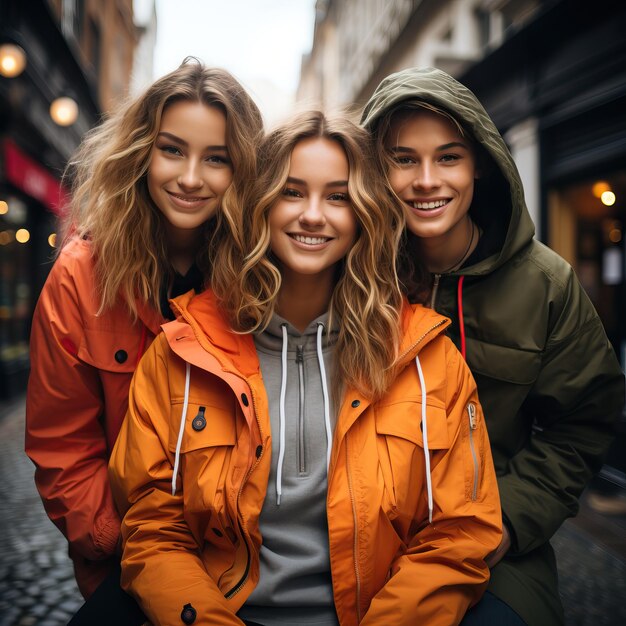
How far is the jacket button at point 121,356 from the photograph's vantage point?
256 cm

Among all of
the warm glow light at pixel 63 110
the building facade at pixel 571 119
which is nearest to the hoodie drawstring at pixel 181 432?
the building facade at pixel 571 119

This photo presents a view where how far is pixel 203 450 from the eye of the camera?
2.14 metres

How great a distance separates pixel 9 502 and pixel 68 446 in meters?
3.33

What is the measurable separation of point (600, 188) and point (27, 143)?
8818 mm

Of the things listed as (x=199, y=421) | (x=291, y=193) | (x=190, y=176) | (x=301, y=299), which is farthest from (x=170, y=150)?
(x=199, y=421)

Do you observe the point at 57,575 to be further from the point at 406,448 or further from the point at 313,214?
the point at 313,214

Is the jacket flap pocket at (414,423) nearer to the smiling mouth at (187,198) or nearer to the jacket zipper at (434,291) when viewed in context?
the jacket zipper at (434,291)

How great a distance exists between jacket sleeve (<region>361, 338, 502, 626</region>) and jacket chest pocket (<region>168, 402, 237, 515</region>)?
0.64m

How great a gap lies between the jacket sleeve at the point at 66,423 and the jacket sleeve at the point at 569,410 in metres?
1.67

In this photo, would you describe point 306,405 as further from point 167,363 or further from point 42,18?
point 42,18

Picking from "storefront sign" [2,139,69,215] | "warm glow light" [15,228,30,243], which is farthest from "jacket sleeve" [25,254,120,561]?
"warm glow light" [15,228,30,243]

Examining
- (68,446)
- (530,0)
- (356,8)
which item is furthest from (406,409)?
(356,8)

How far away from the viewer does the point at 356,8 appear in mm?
24406

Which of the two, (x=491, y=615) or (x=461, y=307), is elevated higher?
(x=461, y=307)
